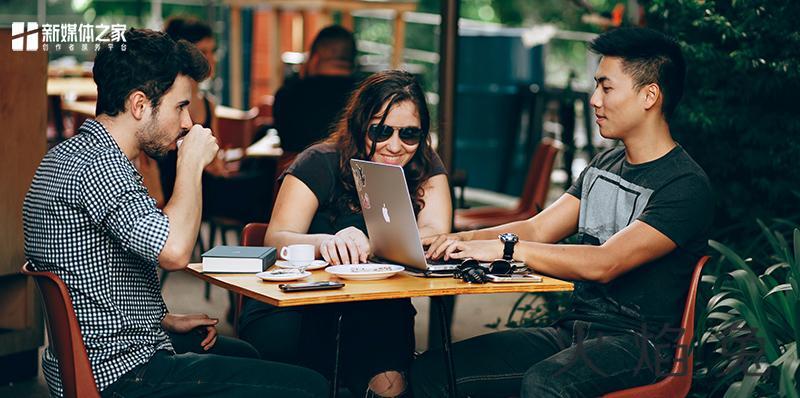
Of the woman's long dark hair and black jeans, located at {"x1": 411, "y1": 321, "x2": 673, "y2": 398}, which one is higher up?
the woman's long dark hair

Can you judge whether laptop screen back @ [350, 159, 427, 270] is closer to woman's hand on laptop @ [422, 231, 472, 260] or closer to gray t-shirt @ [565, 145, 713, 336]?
woman's hand on laptop @ [422, 231, 472, 260]

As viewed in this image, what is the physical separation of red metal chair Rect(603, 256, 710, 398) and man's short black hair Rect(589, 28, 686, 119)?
57 centimetres

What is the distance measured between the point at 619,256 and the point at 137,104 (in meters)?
1.40

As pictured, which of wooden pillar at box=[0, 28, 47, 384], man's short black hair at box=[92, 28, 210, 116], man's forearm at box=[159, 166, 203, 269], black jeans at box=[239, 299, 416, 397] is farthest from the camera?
wooden pillar at box=[0, 28, 47, 384]

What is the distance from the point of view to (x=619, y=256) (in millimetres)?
3264

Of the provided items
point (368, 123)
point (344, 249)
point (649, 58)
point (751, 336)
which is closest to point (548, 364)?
point (344, 249)

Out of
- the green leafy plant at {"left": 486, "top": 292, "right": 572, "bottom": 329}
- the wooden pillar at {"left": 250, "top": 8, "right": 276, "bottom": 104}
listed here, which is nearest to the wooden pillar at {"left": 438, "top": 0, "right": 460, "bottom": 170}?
the green leafy plant at {"left": 486, "top": 292, "right": 572, "bottom": 329}

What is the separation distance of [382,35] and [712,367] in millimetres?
12335

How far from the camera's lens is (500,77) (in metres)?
10.5

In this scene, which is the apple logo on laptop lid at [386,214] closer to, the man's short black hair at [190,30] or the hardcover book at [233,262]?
the hardcover book at [233,262]

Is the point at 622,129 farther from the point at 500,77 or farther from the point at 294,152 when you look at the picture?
the point at 500,77

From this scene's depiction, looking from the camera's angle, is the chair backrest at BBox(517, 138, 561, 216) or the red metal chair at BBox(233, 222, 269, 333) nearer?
the red metal chair at BBox(233, 222, 269, 333)

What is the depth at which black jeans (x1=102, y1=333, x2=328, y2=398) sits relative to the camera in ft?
9.56

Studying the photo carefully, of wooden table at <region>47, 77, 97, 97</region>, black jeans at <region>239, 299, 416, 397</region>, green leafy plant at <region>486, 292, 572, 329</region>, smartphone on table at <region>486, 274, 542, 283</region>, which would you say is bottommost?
green leafy plant at <region>486, 292, 572, 329</region>
